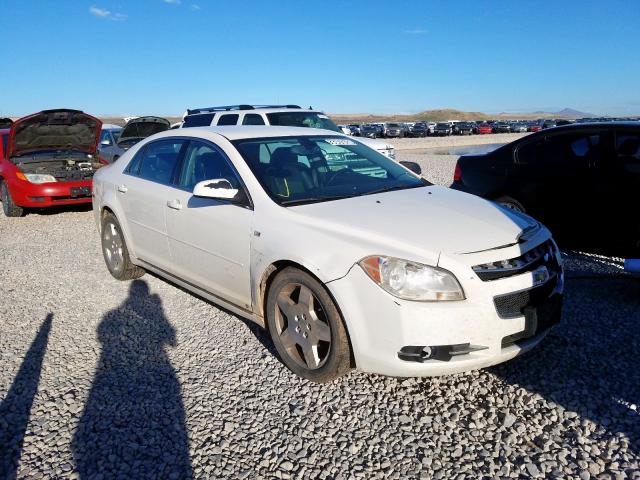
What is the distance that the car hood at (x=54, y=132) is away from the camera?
9.06m

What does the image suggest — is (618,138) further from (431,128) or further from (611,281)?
(431,128)

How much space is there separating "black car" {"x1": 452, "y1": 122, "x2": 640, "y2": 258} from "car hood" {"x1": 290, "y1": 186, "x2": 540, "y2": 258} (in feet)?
6.67

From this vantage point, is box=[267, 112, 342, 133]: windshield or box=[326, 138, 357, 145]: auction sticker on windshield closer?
box=[326, 138, 357, 145]: auction sticker on windshield

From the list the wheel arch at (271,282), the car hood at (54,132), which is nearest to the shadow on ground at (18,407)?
the wheel arch at (271,282)

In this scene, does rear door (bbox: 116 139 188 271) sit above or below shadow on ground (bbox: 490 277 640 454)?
above

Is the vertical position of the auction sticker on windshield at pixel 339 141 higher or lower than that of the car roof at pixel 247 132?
lower

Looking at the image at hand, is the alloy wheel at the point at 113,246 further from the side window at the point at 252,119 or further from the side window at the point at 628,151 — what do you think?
the side window at the point at 252,119

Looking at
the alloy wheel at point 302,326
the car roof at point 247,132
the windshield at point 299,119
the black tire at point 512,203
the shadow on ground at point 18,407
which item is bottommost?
the shadow on ground at point 18,407

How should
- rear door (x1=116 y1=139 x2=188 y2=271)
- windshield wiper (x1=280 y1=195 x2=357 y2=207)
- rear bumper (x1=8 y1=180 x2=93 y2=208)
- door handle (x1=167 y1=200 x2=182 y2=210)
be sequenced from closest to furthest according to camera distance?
windshield wiper (x1=280 y1=195 x2=357 y2=207) < door handle (x1=167 y1=200 x2=182 y2=210) < rear door (x1=116 y1=139 x2=188 y2=271) < rear bumper (x1=8 y1=180 x2=93 y2=208)

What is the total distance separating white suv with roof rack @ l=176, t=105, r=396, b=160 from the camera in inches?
404

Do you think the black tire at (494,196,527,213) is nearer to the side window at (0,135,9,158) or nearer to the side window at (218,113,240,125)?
the side window at (218,113,240,125)

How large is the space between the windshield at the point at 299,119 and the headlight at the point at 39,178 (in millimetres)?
4175

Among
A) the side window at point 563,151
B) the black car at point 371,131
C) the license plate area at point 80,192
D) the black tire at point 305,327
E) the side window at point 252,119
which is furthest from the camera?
the black car at point 371,131

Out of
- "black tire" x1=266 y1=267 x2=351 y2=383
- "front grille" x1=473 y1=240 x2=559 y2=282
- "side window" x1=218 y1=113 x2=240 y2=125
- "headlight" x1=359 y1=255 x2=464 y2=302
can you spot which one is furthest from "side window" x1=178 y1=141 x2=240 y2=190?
"side window" x1=218 y1=113 x2=240 y2=125
